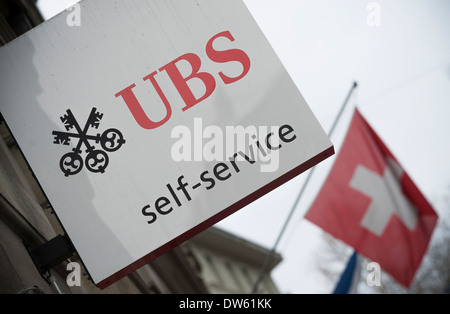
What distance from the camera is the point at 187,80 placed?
4.16 meters

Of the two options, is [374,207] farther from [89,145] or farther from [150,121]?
[89,145]

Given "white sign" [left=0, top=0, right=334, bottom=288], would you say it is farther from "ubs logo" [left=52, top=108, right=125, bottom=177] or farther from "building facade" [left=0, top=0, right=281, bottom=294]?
"building facade" [left=0, top=0, right=281, bottom=294]

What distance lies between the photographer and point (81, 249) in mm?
3828

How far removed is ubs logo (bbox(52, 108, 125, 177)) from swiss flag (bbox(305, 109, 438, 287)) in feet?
19.4

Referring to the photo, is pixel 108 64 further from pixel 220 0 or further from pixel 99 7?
pixel 220 0

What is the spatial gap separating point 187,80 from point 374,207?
6309 millimetres

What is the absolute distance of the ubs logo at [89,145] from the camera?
13.2 feet

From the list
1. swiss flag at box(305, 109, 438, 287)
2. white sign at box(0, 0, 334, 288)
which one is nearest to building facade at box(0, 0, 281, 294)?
white sign at box(0, 0, 334, 288)

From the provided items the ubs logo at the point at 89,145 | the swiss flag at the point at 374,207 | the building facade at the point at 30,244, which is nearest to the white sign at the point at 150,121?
the ubs logo at the point at 89,145

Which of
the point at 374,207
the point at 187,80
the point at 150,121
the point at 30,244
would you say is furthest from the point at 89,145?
the point at 374,207
